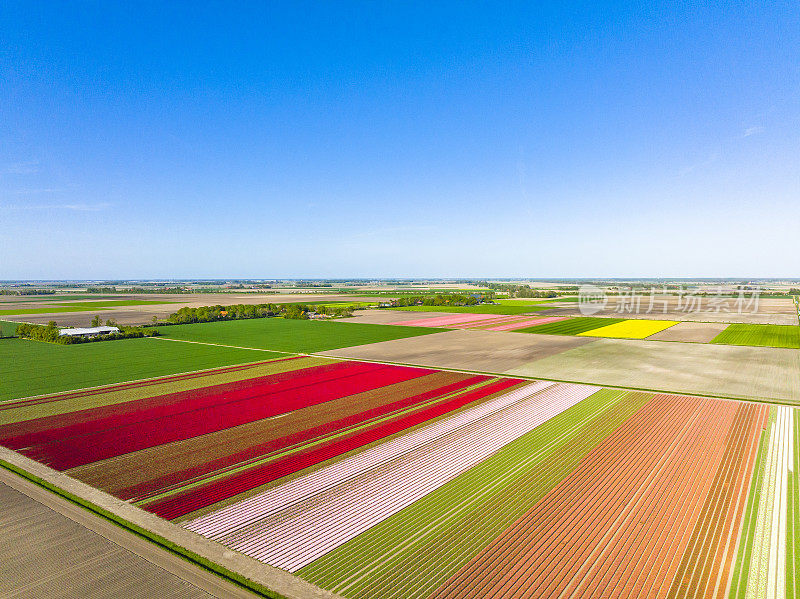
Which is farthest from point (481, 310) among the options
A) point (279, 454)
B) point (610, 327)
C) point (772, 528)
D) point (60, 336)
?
point (772, 528)

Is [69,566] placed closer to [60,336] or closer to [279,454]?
[279,454]

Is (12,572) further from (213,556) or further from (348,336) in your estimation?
(348,336)

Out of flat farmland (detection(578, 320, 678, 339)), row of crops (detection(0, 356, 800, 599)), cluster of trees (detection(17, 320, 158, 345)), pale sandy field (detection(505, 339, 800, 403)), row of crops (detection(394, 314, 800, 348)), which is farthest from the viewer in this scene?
flat farmland (detection(578, 320, 678, 339))

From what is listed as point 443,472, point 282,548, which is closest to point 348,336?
point 443,472

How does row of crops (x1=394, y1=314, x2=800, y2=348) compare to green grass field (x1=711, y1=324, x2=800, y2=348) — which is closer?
green grass field (x1=711, y1=324, x2=800, y2=348)

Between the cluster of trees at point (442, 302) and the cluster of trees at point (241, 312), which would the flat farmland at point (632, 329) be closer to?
the cluster of trees at point (442, 302)

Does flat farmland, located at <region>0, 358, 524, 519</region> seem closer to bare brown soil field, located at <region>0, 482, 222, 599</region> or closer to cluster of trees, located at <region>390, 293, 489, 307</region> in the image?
bare brown soil field, located at <region>0, 482, 222, 599</region>

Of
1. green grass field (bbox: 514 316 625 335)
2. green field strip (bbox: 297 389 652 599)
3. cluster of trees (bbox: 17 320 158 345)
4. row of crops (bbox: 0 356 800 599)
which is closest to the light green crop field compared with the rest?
cluster of trees (bbox: 17 320 158 345)
